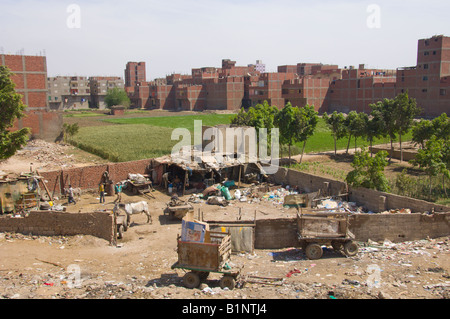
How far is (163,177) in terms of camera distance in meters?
21.6

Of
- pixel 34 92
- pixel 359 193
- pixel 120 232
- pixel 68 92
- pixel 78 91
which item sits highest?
pixel 78 91

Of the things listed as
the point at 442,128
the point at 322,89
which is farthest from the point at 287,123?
the point at 322,89

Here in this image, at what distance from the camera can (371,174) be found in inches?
701

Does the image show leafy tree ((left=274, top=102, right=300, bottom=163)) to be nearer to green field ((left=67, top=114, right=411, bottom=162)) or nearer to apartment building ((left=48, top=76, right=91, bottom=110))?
green field ((left=67, top=114, right=411, bottom=162))

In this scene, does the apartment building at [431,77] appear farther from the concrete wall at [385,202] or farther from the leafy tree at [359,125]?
the concrete wall at [385,202]

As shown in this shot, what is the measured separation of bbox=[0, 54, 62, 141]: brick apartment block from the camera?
38.1m

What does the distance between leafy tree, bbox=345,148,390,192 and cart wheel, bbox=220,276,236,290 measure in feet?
31.5

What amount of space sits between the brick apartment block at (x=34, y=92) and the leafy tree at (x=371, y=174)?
30.3 meters

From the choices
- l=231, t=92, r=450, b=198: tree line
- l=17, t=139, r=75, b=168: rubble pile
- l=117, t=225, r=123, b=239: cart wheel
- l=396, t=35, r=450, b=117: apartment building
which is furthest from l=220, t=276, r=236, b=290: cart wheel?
l=396, t=35, r=450, b=117: apartment building

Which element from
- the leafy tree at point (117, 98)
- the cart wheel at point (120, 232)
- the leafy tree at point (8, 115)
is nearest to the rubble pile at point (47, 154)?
the leafy tree at point (8, 115)

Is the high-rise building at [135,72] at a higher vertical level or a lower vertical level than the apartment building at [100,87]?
higher

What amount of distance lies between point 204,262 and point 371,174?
402 inches

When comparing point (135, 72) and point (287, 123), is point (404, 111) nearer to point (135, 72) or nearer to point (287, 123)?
point (287, 123)

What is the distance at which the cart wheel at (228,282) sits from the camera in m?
10.2
